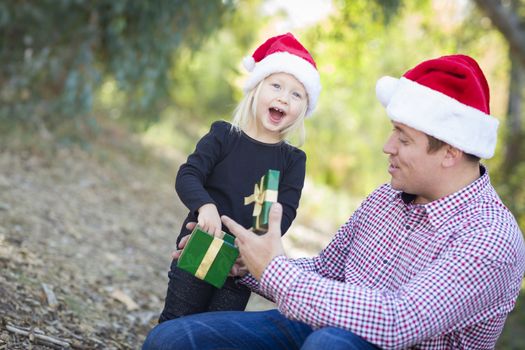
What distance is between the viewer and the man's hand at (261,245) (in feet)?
6.24

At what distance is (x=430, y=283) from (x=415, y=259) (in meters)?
0.24

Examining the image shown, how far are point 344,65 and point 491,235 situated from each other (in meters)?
7.50

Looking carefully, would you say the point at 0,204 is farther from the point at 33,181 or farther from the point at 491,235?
the point at 491,235

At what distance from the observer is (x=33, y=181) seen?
18.2 feet

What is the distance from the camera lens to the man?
5.90 feet

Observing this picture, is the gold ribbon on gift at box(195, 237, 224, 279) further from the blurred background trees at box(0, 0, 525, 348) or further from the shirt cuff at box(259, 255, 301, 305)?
the blurred background trees at box(0, 0, 525, 348)

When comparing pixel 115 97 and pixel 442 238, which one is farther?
pixel 115 97

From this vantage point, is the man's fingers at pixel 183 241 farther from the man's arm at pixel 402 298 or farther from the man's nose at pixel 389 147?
the man's nose at pixel 389 147

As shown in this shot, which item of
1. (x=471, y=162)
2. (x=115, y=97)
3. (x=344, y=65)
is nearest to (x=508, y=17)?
(x=344, y=65)

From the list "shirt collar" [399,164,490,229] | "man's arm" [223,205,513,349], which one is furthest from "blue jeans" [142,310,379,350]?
"shirt collar" [399,164,490,229]

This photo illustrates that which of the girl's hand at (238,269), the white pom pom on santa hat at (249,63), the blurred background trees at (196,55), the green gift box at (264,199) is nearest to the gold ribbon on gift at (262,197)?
the green gift box at (264,199)

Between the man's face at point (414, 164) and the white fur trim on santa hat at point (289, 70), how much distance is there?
648mm

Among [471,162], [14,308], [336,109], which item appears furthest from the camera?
[336,109]

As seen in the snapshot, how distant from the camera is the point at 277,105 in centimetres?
255
